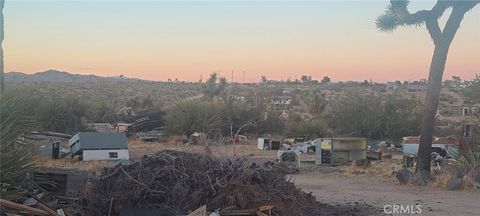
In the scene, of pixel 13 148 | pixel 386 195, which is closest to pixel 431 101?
pixel 386 195

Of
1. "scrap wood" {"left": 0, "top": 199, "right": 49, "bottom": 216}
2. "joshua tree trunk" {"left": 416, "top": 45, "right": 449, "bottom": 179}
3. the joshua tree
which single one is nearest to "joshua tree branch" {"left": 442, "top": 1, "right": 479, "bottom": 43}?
the joshua tree

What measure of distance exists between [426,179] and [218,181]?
837cm

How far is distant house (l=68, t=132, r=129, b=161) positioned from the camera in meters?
20.6

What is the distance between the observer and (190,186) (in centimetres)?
930

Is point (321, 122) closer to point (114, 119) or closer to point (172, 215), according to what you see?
point (114, 119)

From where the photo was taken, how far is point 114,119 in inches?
1656

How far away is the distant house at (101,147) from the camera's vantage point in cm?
2064

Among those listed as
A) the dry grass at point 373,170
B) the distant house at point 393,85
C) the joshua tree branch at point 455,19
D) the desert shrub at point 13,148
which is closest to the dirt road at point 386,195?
the dry grass at point 373,170

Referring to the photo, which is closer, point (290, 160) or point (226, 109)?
point (290, 160)

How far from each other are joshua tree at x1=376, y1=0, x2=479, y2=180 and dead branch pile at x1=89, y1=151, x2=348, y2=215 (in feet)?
25.2

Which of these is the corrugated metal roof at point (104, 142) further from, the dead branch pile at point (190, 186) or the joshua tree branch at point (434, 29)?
the dead branch pile at point (190, 186)

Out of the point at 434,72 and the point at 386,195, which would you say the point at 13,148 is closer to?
the point at 386,195

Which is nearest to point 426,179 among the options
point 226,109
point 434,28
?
point 434,28

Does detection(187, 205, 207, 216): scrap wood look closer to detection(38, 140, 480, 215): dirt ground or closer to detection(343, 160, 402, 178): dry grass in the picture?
detection(38, 140, 480, 215): dirt ground
